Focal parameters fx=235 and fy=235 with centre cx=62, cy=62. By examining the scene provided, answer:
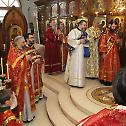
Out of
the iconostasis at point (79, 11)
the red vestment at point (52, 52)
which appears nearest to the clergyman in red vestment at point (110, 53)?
the iconostasis at point (79, 11)

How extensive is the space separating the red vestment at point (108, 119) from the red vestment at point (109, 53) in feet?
15.6

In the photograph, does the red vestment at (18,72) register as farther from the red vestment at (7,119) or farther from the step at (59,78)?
the step at (59,78)

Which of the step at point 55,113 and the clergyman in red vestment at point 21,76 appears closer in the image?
the clergyman in red vestment at point 21,76

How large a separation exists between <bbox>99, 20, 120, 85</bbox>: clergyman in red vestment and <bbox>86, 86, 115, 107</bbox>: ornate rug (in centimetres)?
36

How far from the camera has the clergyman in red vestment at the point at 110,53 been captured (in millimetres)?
5957

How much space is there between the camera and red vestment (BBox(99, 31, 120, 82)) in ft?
19.5

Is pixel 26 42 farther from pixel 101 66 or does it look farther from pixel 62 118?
pixel 101 66

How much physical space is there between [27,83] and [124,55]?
3105 mm

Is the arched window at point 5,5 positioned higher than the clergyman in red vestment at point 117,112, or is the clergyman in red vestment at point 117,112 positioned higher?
the arched window at point 5,5

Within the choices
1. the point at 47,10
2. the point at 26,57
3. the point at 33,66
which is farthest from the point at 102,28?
the point at 47,10

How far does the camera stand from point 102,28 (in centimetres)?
677

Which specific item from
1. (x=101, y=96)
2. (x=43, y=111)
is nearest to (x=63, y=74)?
(x=43, y=111)

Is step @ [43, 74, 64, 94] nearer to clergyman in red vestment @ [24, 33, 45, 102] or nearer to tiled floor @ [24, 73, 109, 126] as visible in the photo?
tiled floor @ [24, 73, 109, 126]

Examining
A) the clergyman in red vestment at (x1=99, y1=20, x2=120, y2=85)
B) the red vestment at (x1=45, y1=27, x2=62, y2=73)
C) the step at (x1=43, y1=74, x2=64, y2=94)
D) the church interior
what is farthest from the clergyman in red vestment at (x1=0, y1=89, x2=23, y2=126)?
the red vestment at (x1=45, y1=27, x2=62, y2=73)
